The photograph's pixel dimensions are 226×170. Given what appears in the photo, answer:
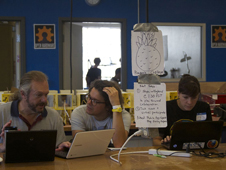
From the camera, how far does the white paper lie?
1.95 metres

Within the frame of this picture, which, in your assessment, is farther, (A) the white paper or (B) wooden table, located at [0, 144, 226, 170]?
(A) the white paper

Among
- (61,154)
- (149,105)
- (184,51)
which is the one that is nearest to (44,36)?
(184,51)

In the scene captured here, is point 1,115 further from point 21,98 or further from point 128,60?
point 128,60

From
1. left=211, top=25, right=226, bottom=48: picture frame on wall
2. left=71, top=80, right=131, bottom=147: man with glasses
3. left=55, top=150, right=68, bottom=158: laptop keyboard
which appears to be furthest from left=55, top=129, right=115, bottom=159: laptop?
left=211, top=25, right=226, bottom=48: picture frame on wall

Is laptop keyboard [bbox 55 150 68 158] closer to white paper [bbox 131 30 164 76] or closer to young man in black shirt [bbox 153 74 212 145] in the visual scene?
white paper [bbox 131 30 164 76]

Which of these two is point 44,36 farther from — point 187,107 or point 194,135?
point 194,135

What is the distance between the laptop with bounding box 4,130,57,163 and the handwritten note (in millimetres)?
483

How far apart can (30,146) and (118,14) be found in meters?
5.33

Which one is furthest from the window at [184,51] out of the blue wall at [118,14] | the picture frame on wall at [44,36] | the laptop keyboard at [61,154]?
the laptop keyboard at [61,154]

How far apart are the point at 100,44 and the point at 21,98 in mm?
6237

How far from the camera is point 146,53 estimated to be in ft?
6.44

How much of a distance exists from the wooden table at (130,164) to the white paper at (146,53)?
1.65 ft

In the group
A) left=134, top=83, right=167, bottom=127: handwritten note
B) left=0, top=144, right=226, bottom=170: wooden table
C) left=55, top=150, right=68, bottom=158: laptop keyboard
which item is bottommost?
left=0, top=144, right=226, bottom=170: wooden table

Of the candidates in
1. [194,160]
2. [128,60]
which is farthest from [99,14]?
[194,160]
